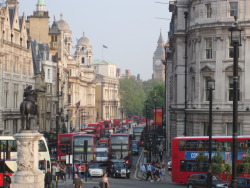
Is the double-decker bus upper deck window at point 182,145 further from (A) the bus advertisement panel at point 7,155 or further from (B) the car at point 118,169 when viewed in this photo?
(B) the car at point 118,169

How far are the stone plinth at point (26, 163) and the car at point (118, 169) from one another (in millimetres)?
26741

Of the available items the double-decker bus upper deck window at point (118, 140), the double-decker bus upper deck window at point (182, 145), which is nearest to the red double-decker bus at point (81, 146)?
the double-decker bus upper deck window at point (118, 140)

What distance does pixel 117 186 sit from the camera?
43375mm

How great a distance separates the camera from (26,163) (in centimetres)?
2736

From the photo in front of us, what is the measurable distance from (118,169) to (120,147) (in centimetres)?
827

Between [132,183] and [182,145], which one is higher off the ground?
[182,145]

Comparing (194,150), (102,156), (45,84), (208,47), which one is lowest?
(102,156)

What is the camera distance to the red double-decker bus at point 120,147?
6225cm

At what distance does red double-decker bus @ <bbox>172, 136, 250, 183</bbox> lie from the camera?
4230cm

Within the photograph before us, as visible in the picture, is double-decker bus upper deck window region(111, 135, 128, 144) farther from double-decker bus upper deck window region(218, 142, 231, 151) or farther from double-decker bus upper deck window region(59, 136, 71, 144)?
double-decker bus upper deck window region(218, 142, 231, 151)

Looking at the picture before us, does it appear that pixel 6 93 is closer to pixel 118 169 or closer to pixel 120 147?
pixel 120 147

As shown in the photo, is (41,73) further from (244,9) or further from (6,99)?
(244,9)

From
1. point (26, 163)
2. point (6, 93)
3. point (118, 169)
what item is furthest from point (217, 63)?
point (26, 163)

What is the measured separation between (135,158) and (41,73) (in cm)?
1672
